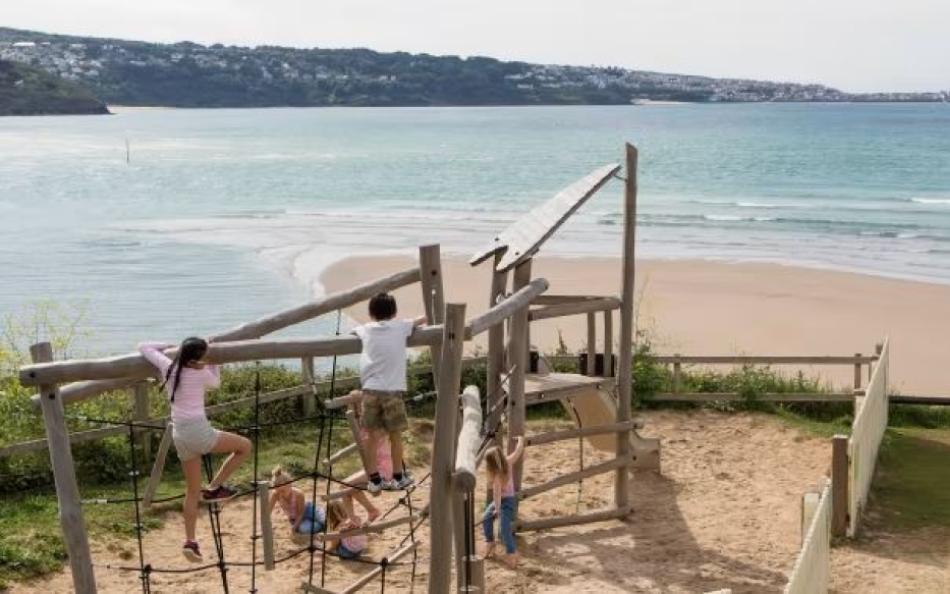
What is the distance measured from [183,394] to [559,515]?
580 centimetres

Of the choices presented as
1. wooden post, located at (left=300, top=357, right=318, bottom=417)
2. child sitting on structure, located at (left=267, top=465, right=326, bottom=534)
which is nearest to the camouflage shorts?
child sitting on structure, located at (left=267, top=465, right=326, bottom=534)

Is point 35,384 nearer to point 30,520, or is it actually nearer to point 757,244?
point 30,520

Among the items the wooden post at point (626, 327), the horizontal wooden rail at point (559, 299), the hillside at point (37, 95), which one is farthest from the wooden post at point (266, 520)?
the hillside at point (37, 95)

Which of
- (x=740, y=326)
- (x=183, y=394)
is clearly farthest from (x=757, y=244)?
(x=183, y=394)

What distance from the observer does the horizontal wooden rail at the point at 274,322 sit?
8.15 meters

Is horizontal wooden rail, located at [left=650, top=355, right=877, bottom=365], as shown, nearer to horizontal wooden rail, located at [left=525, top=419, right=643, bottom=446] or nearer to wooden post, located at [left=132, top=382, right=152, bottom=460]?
horizontal wooden rail, located at [left=525, top=419, right=643, bottom=446]

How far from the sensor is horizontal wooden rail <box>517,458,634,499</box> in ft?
39.3

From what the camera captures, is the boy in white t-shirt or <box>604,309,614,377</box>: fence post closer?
the boy in white t-shirt

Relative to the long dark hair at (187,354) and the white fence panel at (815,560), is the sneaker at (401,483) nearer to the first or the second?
the long dark hair at (187,354)

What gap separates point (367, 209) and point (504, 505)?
42.3 meters

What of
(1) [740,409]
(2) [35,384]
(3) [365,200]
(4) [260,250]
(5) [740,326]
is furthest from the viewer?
(3) [365,200]

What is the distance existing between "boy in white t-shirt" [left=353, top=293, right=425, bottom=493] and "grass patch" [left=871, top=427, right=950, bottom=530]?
559cm

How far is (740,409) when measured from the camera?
53.3ft

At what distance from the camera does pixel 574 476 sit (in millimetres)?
12227
